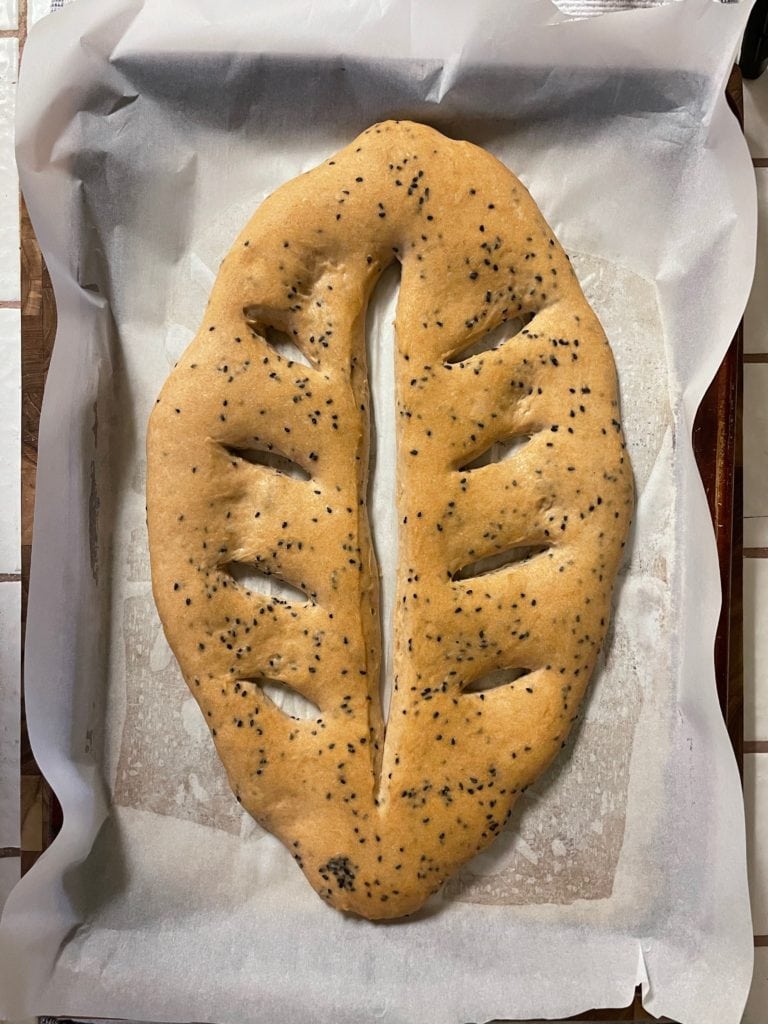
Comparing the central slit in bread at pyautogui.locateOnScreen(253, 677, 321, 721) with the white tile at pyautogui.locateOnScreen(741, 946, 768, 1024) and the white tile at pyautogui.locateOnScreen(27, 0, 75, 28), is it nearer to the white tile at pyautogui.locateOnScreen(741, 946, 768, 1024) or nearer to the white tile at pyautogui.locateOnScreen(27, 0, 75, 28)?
the white tile at pyautogui.locateOnScreen(741, 946, 768, 1024)

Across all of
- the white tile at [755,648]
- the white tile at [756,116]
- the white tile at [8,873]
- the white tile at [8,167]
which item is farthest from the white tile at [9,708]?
the white tile at [756,116]

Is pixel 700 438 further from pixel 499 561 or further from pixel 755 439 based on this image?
pixel 499 561

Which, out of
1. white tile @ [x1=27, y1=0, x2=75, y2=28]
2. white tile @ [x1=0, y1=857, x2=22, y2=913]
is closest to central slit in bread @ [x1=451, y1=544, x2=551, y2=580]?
white tile @ [x1=0, y1=857, x2=22, y2=913]

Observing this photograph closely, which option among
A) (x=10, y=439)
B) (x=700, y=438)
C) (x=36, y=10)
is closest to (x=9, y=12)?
(x=36, y=10)

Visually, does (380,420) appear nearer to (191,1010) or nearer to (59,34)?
(59,34)

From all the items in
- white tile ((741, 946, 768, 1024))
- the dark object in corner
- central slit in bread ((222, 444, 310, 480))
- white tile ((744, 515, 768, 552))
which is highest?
the dark object in corner

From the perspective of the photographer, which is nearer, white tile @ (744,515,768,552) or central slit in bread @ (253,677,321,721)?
central slit in bread @ (253,677,321,721)
